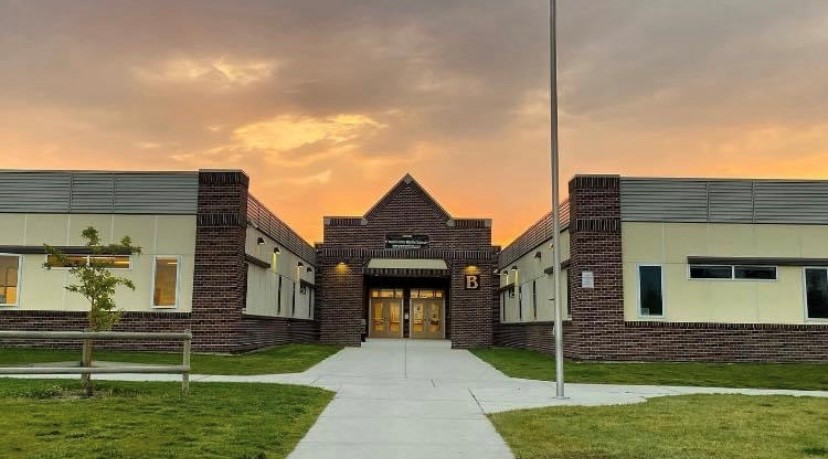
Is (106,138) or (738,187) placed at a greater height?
(106,138)

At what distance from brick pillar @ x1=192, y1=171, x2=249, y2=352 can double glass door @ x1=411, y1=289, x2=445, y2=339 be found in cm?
2205

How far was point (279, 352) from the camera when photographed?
2289cm

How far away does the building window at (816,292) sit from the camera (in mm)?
19484

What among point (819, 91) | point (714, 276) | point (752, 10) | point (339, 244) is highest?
point (752, 10)

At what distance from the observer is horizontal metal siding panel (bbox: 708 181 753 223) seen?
19.7m

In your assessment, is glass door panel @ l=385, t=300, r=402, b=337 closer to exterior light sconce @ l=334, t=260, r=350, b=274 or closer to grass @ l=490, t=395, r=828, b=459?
exterior light sconce @ l=334, t=260, r=350, b=274

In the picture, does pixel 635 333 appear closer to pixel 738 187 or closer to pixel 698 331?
pixel 698 331

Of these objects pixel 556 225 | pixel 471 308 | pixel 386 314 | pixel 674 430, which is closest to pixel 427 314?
pixel 386 314

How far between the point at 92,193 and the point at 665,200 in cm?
1643

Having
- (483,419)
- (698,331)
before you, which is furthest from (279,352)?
(483,419)

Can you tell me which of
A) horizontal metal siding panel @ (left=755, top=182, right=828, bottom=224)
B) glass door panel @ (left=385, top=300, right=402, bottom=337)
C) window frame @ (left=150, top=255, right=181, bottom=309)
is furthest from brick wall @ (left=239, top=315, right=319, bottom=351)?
horizontal metal siding panel @ (left=755, top=182, right=828, bottom=224)

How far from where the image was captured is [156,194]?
20406 mm

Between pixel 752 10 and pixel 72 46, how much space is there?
17.2 metres

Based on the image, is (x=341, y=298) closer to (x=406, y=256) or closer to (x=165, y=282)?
(x=406, y=256)
